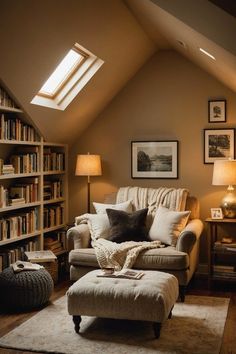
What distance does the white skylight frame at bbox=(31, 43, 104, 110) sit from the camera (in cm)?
525

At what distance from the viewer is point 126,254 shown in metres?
4.68

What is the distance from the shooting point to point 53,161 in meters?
5.88

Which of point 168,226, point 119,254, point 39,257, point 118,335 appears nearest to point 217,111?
point 168,226

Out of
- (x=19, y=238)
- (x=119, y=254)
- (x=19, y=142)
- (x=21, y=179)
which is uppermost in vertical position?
(x=19, y=142)

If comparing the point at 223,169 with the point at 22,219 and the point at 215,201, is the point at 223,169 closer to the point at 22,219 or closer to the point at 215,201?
the point at 215,201

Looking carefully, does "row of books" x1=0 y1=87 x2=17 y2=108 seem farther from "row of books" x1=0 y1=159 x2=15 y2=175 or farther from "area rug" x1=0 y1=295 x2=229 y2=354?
"area rug" x1=0 y1=295 x2=229 y2=354

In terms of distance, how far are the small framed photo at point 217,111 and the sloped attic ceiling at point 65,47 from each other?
98 cm

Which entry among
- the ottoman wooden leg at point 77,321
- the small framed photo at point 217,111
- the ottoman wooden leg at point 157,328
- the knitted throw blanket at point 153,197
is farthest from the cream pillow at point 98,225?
the small framed photo at point 217,111

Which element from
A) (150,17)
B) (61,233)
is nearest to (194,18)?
(150,17)

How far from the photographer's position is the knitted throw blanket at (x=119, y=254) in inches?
182

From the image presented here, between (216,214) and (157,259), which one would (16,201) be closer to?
(157,259)

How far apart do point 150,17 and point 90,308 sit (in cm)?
255

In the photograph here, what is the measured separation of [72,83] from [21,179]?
1226mm

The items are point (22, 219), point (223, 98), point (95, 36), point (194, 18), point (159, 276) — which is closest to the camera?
point (194, 18)
